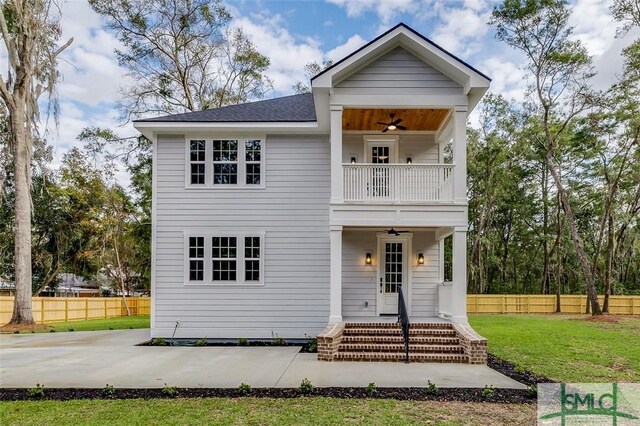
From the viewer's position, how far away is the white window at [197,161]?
11.4 metres

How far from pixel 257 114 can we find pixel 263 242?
3687mm

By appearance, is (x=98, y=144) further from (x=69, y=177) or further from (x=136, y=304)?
(x=136, y=304)

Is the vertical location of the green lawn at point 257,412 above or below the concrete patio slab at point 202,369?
above

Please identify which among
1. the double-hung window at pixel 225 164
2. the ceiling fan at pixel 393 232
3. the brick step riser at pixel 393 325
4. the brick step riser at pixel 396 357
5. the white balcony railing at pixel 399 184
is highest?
the double-hung window at pixel 225 164

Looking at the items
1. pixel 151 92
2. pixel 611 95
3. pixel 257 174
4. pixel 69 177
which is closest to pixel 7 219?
pixel 69 177

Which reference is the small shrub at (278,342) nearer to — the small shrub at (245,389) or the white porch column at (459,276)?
the white porch column at (459,276)

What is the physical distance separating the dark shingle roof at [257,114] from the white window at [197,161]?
0.66m

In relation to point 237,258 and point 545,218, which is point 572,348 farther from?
point 545,218

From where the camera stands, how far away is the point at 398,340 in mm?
9094

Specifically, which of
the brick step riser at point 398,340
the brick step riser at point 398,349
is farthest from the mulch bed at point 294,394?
the brick step riser at point 398,340

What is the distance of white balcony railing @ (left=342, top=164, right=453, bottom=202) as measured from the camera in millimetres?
9633

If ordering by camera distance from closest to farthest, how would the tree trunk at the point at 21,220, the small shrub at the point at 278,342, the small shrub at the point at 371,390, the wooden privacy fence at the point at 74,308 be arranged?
the small shrub at the point at 371,390, the small shrub at the point at 278,342, the tree trunk at the point at 21,220, the wooden privacy fence at the point at 74,308

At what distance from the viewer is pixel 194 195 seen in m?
11.3

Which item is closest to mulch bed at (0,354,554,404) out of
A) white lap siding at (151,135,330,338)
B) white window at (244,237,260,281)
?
white lap siding at (151,135,330,338)
